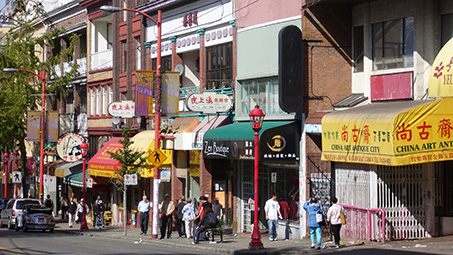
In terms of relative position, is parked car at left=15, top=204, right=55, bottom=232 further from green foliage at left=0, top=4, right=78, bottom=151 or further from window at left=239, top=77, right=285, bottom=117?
green foliage at left=0, top=4, right=78, bottom=151

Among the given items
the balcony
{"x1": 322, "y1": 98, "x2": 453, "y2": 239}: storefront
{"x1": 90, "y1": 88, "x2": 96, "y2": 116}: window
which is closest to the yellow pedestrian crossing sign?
{"x1": 322, "y1": 98, "x2": 453, "y2": 239}: storefront

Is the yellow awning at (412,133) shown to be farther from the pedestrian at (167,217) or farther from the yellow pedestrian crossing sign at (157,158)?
the pedestrian at (167,217)

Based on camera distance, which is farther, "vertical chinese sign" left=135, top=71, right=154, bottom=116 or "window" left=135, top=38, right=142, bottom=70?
"window" left=135, top=38, right=142, bottom=70

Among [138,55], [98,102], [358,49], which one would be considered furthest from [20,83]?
[358,49]

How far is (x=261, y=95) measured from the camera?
30406mm

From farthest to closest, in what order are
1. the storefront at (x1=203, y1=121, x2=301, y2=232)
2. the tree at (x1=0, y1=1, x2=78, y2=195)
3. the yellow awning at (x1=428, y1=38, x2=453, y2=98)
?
the tree at (x1=0, y1=1, x2=78, y2=195), the storefront at (x1=203, y1=121, x2=301, y2=232), the yellow awning at (x1=428, y1=38, x2=453, y2=98)

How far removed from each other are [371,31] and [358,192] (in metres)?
5.61

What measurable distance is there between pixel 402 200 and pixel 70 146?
2386 centimetres

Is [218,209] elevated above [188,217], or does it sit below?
above

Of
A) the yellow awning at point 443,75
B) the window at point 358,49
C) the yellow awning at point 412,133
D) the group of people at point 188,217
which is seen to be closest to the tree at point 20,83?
the group of people at point 188,217

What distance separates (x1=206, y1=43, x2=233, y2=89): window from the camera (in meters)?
32.9

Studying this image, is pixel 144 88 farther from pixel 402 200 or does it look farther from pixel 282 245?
pixel 402 200

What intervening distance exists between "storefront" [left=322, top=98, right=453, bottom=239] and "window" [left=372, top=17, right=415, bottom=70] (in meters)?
1.47

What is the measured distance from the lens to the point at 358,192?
81.5ft
